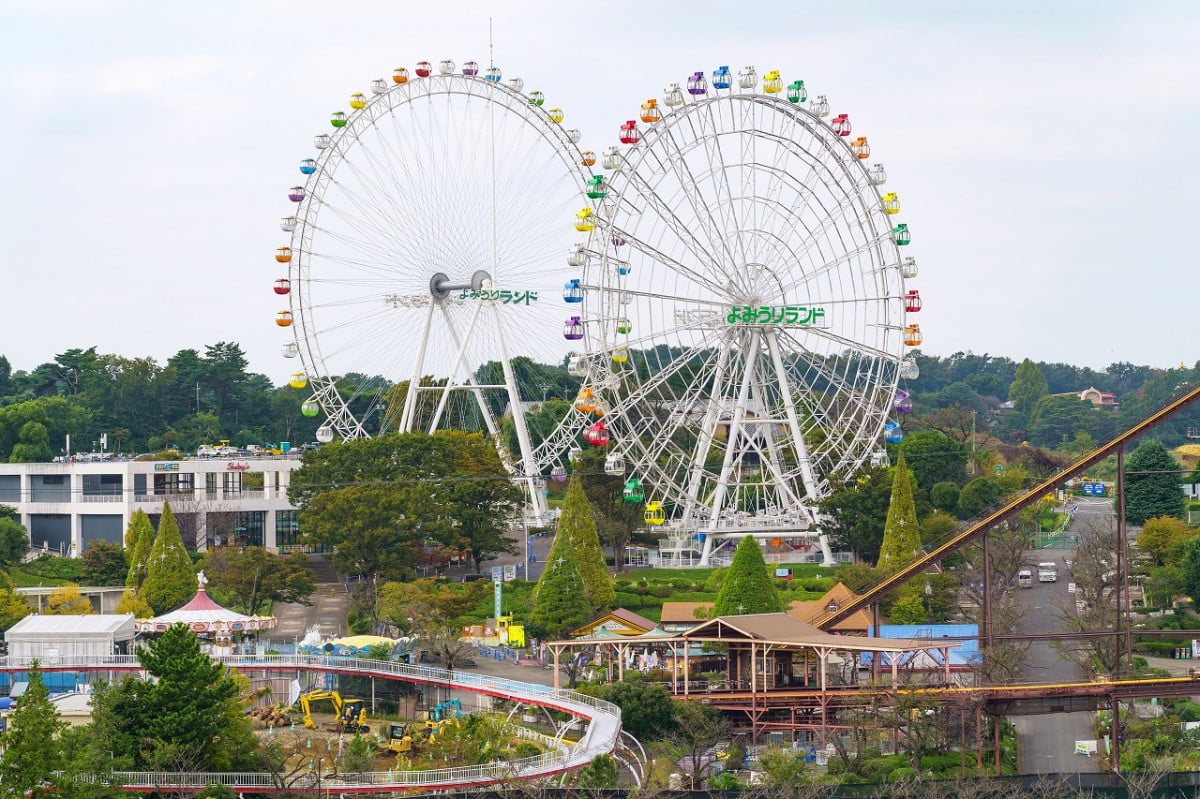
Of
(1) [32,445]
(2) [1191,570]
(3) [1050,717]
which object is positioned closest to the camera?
(3) [1050,717]

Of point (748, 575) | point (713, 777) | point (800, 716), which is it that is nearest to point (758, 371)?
point (748, 575)

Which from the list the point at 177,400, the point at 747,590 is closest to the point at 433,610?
the point at 747,590

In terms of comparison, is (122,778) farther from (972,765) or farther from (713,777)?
(972,765)

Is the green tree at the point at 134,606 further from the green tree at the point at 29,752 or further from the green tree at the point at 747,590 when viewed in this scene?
the green tree at the point at 29,752

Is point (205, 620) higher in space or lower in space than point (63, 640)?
higher

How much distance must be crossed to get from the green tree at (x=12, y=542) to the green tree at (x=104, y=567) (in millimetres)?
5311

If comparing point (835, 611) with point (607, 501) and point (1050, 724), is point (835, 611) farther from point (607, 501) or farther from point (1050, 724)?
point (607, 501)

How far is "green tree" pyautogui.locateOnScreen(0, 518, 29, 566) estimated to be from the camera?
8544 centimetres

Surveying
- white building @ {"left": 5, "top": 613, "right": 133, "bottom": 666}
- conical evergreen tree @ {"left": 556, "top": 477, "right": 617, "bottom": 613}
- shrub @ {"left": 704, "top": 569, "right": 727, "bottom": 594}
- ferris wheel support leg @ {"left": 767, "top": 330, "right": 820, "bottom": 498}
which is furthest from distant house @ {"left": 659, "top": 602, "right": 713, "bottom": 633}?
white building @ {"left": 5, "top": 613, "right": 133, "bottom": 666}

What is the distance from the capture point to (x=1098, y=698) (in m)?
53.9

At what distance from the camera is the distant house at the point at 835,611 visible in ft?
219

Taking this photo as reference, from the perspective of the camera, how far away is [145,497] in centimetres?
9644

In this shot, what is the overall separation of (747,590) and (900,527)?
40.3ft

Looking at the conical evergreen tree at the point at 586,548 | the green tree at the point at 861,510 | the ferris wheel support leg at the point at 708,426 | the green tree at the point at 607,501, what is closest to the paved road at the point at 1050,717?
the green tree at the point at 861,510
